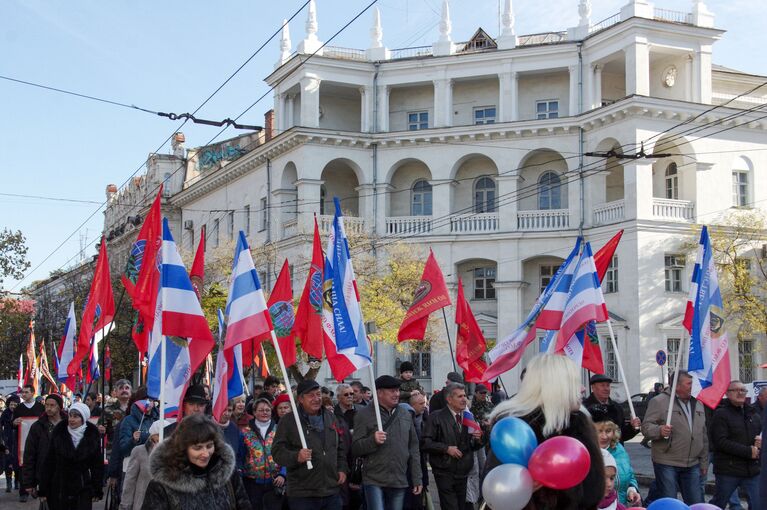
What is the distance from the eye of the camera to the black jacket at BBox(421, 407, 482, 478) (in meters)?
11.2

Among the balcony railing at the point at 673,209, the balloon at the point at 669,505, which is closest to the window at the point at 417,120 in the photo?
the balcony railing at the point at 673,209

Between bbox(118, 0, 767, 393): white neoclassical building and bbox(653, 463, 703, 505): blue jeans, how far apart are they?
28240 millimetres

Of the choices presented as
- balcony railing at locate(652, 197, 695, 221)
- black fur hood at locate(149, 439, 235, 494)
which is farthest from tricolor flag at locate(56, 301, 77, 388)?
balcony railing at locate(652, 197, 695, 221)

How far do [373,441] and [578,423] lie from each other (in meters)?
5.18

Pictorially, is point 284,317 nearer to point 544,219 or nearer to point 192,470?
point 192,470

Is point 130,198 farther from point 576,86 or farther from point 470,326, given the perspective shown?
point 470,326

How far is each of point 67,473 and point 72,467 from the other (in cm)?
8

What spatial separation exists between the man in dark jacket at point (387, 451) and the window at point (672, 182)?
111 ft

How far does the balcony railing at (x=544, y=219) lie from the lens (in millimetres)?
42969

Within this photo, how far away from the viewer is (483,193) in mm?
46281

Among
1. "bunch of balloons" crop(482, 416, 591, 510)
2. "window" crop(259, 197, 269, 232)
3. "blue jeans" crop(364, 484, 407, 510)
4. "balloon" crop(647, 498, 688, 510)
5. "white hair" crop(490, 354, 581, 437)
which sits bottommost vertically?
"blue jeans" crop(364, 484, 407, 510)

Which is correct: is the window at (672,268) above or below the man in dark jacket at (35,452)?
above

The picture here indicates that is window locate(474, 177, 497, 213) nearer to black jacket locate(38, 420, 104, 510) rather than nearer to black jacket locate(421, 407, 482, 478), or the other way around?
black jacket locate(421, 407, 482, 478)

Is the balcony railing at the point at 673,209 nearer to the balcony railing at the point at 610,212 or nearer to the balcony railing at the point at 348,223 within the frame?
the balcony railing at the point at 610,212
